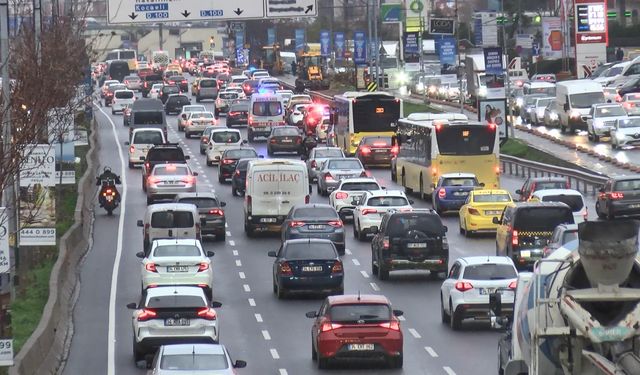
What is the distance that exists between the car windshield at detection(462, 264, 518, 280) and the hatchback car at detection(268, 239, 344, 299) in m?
5.73

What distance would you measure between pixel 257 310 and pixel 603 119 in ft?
141

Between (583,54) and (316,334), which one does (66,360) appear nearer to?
(316,334)

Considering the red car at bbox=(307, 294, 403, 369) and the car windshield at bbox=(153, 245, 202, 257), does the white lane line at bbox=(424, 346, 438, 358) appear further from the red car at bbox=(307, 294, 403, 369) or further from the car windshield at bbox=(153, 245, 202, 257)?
the car windshield at bbox=(153, 245, 202, 257)

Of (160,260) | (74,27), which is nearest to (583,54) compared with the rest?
(74,27)

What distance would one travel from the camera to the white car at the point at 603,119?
79.0 meters

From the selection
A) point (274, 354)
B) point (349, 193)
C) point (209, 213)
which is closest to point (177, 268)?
point (274, 354)

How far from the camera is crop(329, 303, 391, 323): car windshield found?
100ft

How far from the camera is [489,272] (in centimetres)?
3441

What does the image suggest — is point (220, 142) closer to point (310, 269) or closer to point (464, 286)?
point (310, 269)

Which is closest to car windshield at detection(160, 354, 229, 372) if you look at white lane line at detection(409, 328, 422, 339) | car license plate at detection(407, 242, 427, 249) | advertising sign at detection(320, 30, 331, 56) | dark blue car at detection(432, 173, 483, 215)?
white lane line at detection(409, 328, 422, 339)

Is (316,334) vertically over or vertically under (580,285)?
under

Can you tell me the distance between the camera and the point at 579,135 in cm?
8631

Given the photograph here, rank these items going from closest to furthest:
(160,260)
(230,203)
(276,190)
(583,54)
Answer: (160,260) < (276,190) < (230,203) < (583,54)

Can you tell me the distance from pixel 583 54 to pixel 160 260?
251ft
